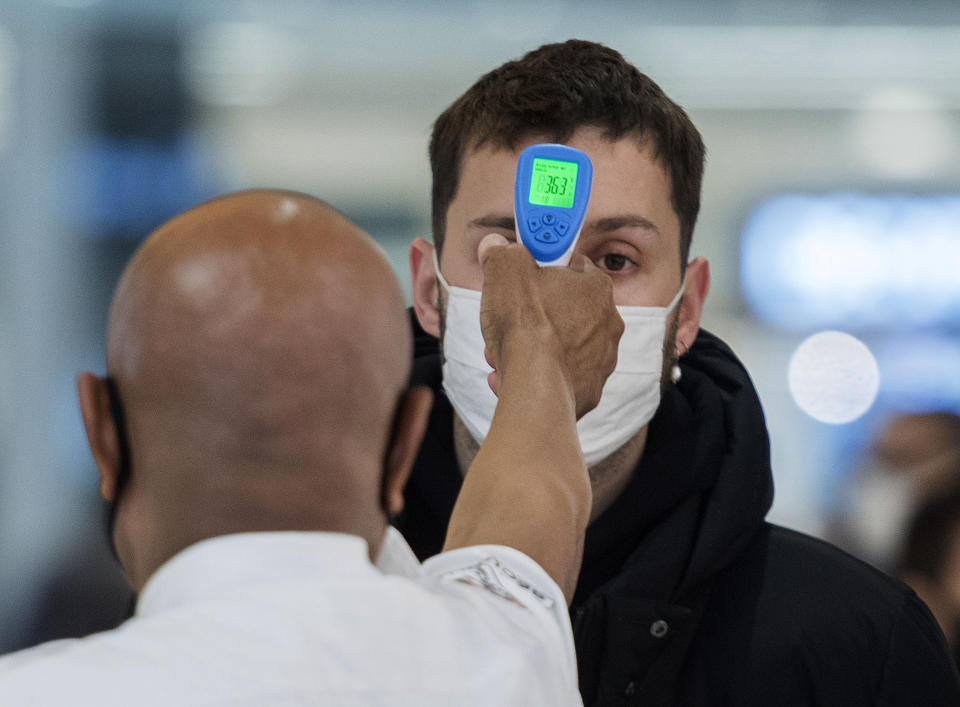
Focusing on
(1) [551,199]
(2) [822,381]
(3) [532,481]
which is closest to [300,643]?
(3) [532,481]

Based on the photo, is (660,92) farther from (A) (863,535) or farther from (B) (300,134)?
(B) (300,134)

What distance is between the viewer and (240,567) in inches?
34.9

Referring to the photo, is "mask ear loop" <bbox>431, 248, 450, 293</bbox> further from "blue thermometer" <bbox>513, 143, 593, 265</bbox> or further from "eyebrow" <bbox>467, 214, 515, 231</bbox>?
"blue thermometer" <bbox>513, 143, 593, 265</bbox>

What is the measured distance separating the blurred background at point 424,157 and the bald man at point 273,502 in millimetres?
4486

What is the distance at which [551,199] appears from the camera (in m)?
1.41

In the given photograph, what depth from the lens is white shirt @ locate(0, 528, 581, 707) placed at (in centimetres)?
81

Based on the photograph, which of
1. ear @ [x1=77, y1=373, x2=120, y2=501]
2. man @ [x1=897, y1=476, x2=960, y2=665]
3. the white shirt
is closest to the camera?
the white shirt

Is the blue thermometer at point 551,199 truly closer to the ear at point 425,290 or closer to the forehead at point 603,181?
the forehead at point 603,181

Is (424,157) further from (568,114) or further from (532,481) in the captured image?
(532,481)

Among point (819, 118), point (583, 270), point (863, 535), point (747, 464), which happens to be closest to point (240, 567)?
point (583, 270)

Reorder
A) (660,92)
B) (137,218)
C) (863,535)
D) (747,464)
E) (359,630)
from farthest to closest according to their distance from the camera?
(137,218) < (863,535) < (660,92) < (747,464) < (359,630)

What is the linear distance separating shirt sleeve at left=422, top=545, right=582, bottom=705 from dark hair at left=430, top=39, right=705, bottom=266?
2.99 ft

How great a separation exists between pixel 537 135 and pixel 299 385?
969 mm

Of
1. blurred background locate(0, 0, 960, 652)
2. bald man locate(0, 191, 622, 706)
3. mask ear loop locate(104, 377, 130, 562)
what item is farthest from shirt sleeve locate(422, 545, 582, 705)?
blurred background locate(0, 0, 960, 652)
